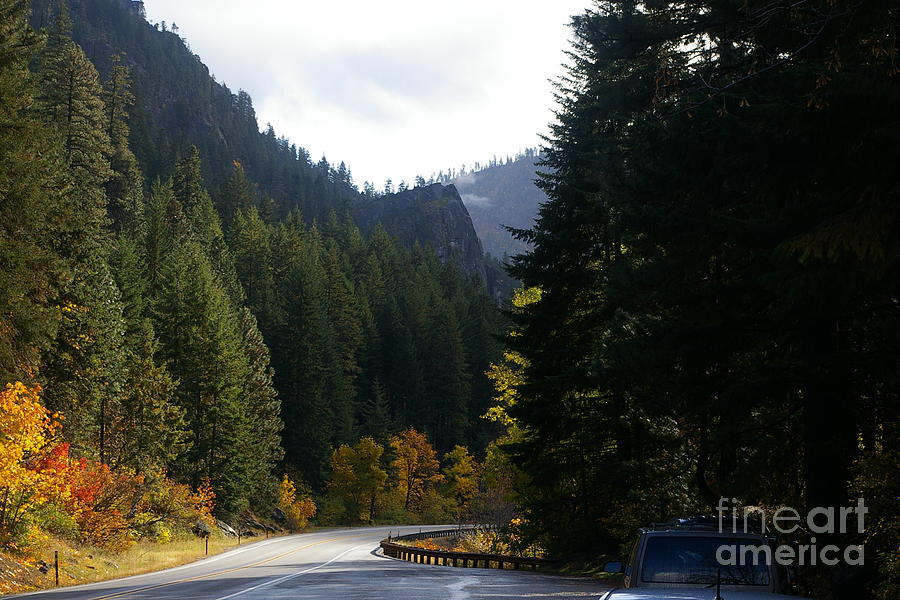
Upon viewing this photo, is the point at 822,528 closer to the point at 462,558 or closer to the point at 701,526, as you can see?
the point at 701,526

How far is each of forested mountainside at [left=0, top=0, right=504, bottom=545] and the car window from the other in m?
18.8

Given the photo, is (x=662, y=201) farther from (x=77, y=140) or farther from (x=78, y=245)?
(x=77, y=140)

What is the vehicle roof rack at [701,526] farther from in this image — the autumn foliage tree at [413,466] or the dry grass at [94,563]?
the autumn foliage tree at [413,466]

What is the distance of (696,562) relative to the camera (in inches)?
323

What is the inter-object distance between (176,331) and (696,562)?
5291 centimetres

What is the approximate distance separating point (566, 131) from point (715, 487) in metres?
12.5

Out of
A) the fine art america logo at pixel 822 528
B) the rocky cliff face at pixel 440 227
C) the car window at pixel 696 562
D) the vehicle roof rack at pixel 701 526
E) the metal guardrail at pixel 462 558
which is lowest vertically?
the metal guardrail at pixel 462 558

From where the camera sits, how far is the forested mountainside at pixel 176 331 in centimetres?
2533

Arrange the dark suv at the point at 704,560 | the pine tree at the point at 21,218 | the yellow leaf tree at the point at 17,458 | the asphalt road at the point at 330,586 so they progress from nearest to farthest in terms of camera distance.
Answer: the dark suv at the point at 704,560, the asphalt road at the point at 330,586, the yellow leaf tree at the point at 17,458, the pine tree at the point at 21,218

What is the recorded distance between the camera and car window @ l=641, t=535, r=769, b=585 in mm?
8031

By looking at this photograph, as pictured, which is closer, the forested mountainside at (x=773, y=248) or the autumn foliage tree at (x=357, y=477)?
the forested mountainside at (x=773, y=248)

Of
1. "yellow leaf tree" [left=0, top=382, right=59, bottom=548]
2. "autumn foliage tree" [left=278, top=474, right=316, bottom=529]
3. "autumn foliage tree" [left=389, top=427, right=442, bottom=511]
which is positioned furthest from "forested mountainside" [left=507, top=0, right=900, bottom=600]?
"autumn foliage tree" [left=389, top=427, right=442, bottom=511]

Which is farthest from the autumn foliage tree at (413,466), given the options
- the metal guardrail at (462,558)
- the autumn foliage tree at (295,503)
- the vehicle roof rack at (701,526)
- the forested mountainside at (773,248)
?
the vehicle roof rack at (701,526)

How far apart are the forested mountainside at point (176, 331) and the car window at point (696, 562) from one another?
18814 millimetres
